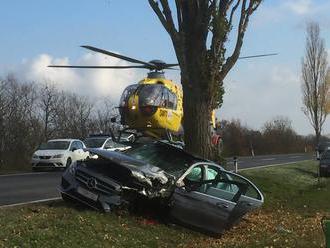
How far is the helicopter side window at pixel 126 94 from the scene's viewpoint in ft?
86.4

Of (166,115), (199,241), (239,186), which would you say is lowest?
(199,241)

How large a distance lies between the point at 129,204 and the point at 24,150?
93.3ft

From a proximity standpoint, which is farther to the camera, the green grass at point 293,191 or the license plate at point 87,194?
the green grass at point 293,191

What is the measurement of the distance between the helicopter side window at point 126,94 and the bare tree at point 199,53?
1048cm

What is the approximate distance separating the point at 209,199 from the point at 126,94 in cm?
1504

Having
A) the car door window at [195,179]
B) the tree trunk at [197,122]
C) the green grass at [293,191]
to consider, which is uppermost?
the tree trunk at [197,122]

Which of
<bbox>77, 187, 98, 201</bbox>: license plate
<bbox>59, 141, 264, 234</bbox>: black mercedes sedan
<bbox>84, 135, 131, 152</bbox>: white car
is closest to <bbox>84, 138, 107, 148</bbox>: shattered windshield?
<bbox>84, 135, 131, 152</bbox>: white car

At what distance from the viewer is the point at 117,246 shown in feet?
31.6

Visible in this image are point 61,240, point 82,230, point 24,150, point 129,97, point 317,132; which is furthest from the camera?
point 317,132

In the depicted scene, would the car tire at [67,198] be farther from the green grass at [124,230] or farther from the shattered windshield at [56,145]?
the shattered windshield at [56,145]

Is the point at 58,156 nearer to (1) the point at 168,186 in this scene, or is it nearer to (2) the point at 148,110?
(2) the point at 148,110

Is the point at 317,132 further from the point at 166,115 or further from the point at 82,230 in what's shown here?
the point at 82,230

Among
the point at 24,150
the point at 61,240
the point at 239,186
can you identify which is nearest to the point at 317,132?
the point at 24,150

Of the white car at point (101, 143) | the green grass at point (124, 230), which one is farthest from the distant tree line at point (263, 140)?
the green grass at point (124, 230)
